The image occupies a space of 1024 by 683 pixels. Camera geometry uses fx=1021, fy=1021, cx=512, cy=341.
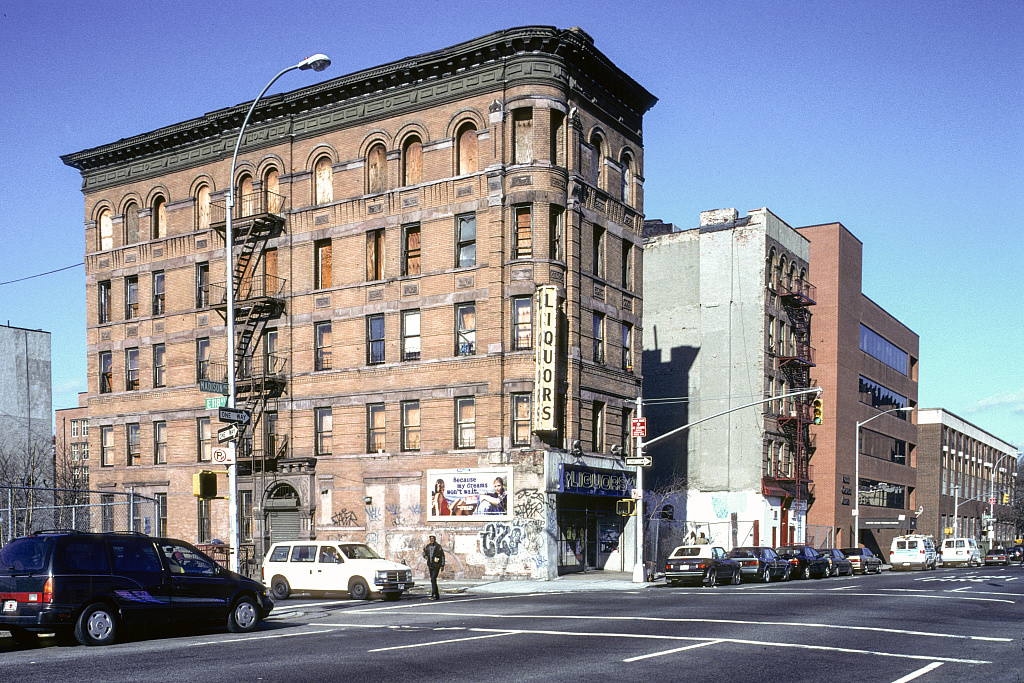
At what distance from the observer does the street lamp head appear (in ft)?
67.2

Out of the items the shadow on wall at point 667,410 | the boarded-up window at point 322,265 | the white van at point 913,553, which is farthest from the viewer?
the white van at point 913,553

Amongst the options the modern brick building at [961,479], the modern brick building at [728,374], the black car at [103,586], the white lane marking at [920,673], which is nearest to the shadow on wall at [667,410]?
the modern brick building at [728,374]

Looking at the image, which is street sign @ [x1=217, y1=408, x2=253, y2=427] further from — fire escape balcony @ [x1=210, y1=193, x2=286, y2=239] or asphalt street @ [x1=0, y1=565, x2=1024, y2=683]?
fire escape balcony @ [x1=210, y1=193, x2=286, y2=239]

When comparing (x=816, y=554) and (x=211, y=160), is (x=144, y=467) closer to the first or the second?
(x=211, y=160)

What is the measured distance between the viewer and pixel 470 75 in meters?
38.1

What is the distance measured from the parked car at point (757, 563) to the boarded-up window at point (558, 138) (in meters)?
Answer: 15.8

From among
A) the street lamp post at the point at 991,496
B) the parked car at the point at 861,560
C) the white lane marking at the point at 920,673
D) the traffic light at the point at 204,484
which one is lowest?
the street lamp post at the point at 991,496

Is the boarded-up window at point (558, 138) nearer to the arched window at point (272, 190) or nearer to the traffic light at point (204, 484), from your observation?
the arched window at point (272, 190)

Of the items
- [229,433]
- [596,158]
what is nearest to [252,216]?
[596,158]

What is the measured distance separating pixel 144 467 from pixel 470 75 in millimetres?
22673

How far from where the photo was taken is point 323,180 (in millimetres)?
42031

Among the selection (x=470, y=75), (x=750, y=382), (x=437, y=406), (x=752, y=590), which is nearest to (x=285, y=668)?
(x=752, y=590)

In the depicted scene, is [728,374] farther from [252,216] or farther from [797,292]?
[252,216]

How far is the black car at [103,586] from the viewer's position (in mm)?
15305
